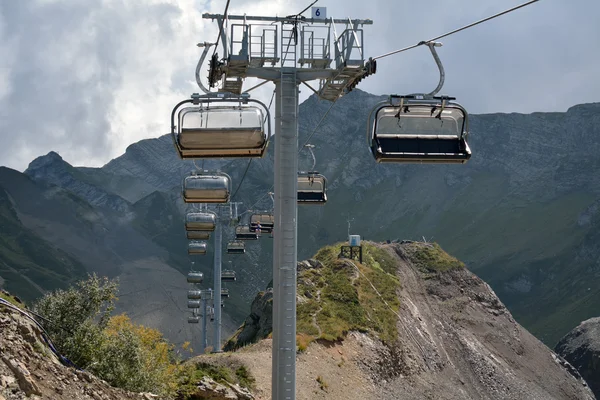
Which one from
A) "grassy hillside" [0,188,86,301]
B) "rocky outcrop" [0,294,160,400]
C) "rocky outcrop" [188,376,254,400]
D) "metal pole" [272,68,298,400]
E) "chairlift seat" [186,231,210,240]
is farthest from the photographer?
"grassy hillside" [0,188,86,301]

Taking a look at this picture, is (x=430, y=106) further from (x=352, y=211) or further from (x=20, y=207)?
(x=352, y=211)

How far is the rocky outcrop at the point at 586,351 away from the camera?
219 ft

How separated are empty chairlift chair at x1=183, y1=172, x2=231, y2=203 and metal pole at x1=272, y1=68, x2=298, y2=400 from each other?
15.7ft

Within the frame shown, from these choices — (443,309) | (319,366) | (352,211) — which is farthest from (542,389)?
(352,211)

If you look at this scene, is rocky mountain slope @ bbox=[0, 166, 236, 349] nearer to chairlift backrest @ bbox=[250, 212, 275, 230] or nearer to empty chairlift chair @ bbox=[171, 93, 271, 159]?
chairlift backrest @ bbox=[250, 212, 275, 230]

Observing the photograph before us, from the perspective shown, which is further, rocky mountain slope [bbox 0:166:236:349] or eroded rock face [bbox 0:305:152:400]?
rocky mountain slope [bbox 0:166:236:349]

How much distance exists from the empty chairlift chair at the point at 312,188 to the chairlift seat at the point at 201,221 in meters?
8.41

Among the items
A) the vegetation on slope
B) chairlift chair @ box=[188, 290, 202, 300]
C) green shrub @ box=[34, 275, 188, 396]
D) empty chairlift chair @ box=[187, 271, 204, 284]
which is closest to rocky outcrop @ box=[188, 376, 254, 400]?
the vegetation on slope

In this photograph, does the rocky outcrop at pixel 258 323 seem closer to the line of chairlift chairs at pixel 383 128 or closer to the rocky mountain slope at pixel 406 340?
the rocky mountain slope at pixel 406 340

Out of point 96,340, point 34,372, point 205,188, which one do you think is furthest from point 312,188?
point 34,372

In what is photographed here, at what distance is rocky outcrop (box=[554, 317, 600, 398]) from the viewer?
219ft

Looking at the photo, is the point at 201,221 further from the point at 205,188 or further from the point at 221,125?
the point at 221,125

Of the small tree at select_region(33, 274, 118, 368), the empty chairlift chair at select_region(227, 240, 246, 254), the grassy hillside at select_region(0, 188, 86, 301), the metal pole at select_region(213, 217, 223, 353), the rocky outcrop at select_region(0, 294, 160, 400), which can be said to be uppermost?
the grassy hillside at select_region(0, 188, 86, 301)

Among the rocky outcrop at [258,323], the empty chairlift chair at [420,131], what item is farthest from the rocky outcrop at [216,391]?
the rocky outcrop at [258,323]
